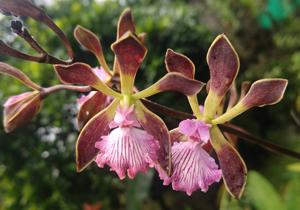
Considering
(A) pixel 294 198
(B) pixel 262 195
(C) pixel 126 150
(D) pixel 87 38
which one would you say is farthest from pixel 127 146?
(B) pixel 262 195

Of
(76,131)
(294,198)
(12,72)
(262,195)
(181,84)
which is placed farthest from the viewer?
(76,131)

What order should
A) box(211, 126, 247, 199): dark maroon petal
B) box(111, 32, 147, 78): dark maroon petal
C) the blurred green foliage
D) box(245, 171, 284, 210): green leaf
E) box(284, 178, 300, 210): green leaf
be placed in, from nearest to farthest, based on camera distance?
box(111, 32, 147, 78): dark maroon petal, box(211, 126, 247, 199): dark maroon petal, box(284, 178, 300, 210): green leaf, box(245, 171, 284, 210): green leaf, the blurred green foliage

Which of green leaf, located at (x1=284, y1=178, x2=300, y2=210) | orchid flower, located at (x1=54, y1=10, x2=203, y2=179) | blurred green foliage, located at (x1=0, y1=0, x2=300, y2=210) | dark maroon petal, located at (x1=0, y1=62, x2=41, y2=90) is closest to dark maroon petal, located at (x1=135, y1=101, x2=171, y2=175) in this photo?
orchid flower, located at (x1=54, y1=10, x2=203, y2=179)

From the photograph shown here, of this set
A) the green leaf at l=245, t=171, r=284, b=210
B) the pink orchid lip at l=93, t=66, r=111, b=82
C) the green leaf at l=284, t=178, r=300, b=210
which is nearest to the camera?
the pink orchid lip at l=93, t=66, r=111, b=82

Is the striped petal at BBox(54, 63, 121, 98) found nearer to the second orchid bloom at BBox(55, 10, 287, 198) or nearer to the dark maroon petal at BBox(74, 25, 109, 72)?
the second orchid bloom at BBox(55, 10, 287, 198)

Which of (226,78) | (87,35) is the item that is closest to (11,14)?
(87,35)

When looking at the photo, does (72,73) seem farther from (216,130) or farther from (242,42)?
(242,42)

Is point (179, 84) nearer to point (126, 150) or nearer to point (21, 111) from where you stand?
point (126, 150)

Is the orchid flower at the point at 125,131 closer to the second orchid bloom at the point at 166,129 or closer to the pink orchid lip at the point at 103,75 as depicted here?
the second orchid bloom at the point at 166,129
